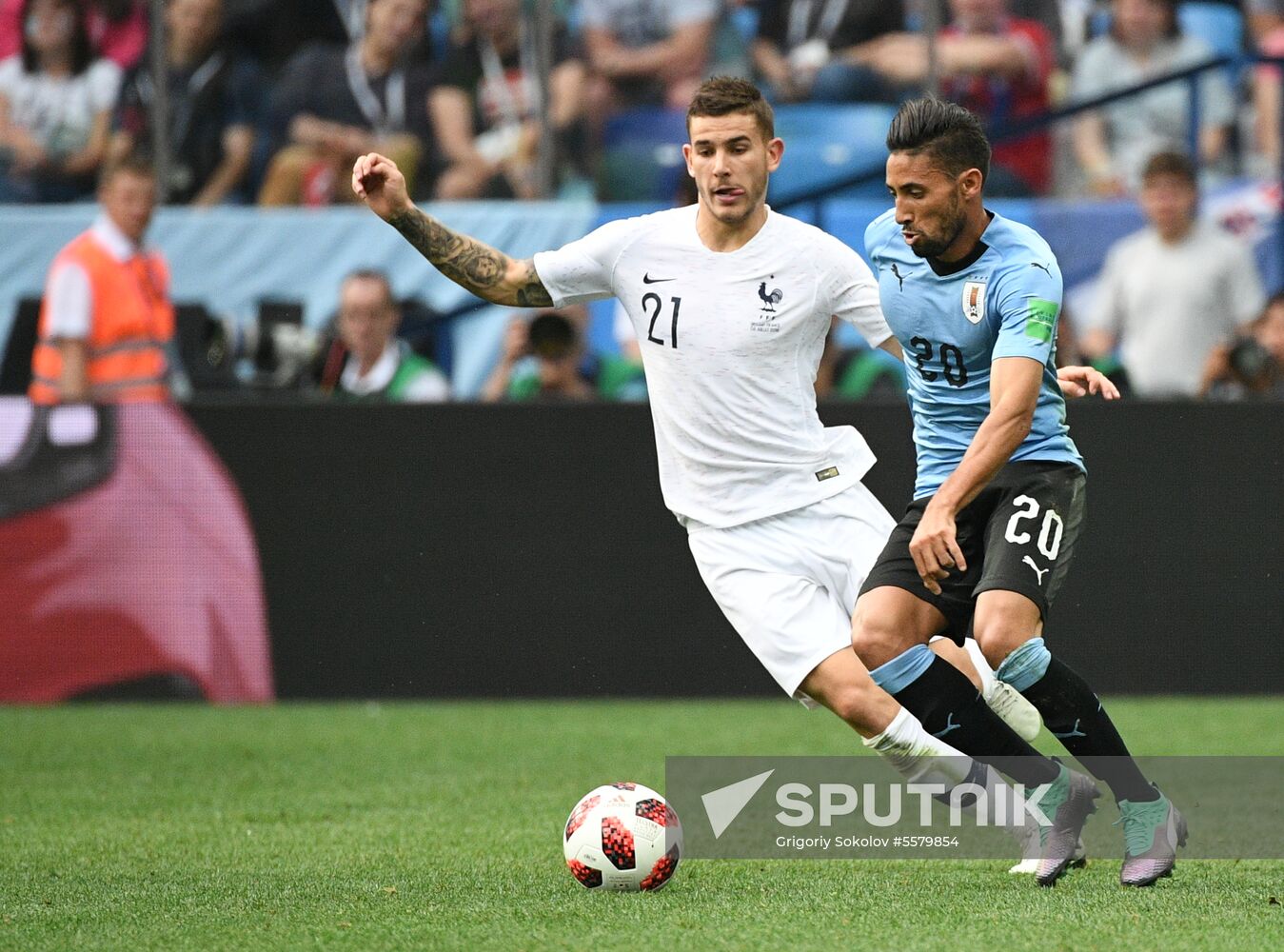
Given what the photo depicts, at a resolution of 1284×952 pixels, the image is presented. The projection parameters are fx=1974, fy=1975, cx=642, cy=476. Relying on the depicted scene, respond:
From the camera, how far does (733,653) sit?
1045cm

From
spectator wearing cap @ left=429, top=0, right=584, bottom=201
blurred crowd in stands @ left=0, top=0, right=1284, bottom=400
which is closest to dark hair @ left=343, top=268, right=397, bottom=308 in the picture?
blurred crowd in stands @ left=0, top=0, right=1284, bottom=400

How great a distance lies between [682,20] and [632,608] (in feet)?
13.6

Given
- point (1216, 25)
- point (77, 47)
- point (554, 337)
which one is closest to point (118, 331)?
point (554, 337)

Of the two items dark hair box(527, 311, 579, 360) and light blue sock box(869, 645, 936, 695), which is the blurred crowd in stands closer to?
dark hair box(527, 311, 579, 360)

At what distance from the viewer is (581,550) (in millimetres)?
10461

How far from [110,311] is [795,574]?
5915mm

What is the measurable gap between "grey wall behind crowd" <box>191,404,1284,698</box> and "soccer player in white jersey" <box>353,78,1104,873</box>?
13.4 ft

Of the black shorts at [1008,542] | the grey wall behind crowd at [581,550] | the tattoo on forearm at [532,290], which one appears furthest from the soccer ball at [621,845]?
the grey wall behind crowd at [581,550]

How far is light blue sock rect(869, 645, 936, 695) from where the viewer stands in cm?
562

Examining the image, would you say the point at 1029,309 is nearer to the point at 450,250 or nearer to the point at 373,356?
the point at 450,250

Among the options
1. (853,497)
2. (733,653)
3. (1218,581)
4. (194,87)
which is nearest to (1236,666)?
(1218,581)

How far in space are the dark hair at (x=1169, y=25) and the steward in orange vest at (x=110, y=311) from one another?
19.2 ft

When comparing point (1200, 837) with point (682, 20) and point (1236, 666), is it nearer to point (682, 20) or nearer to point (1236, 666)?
point (1236, 666)

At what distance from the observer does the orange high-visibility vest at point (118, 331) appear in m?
10.7
